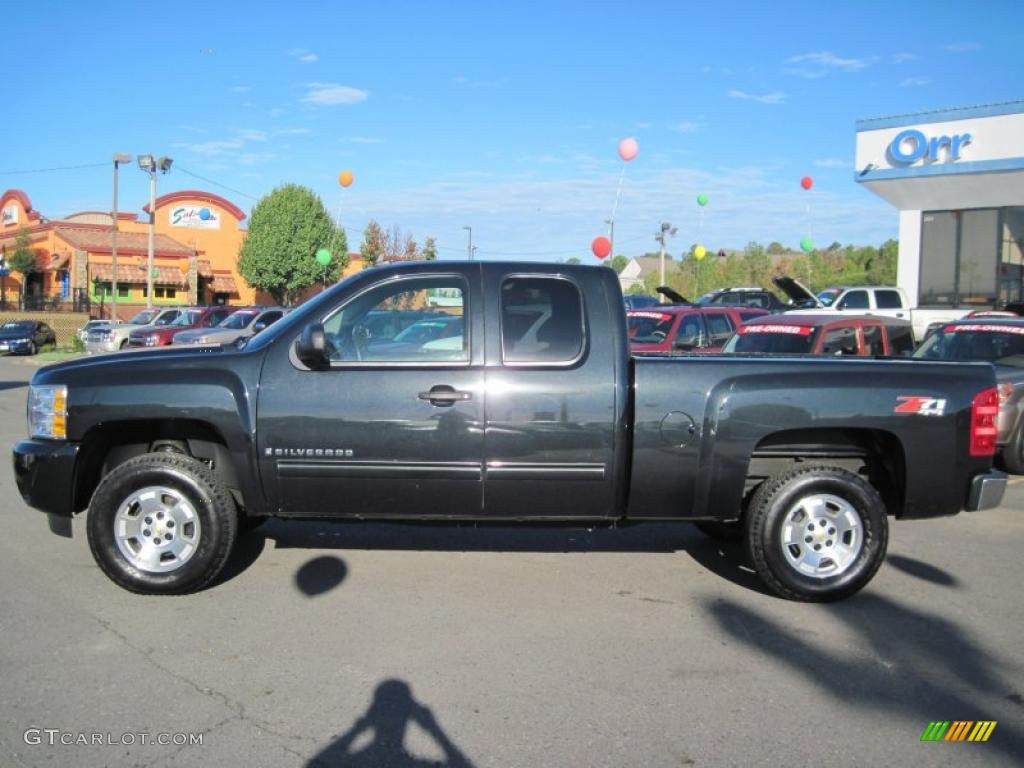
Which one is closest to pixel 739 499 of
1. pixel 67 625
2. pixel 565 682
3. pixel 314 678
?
pixel 565 682

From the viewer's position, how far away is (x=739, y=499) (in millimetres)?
5227

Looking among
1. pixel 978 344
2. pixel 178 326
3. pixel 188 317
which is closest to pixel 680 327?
pixel 978 344

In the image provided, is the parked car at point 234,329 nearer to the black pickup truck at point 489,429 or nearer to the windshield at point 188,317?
the windshield at point 188,317

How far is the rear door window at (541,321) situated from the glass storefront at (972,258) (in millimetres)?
23765

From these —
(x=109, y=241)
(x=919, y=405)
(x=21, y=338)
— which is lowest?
(x=21, y=338)

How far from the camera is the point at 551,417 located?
5.06 meters

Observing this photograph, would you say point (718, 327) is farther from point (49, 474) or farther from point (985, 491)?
point (49, 474)

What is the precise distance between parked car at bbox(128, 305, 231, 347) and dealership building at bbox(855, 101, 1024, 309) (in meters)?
19.2

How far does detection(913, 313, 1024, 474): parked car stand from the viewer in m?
9.28

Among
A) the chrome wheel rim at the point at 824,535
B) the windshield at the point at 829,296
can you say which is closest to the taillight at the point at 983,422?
the chrome wheel rim at the point at 824,535

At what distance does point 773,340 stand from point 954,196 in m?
17.5

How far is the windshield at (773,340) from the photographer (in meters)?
10.6

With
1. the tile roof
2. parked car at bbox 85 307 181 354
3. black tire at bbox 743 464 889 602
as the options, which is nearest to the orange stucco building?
the tile roof

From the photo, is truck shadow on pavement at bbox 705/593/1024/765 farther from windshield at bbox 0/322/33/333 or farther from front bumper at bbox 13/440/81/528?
windshield at bbox 0/322/33/333
